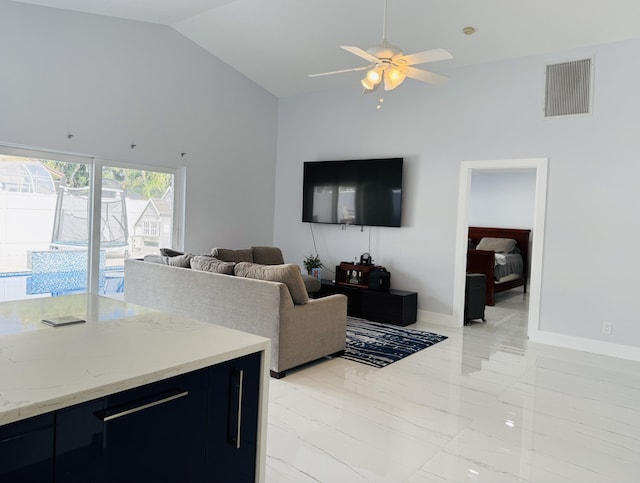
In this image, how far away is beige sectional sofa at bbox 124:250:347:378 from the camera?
384 cm

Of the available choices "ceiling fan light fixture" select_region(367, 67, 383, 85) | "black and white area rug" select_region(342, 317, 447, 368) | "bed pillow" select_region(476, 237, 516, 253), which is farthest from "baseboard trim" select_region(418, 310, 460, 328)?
"ceiling fan light fixture" select_region(367, 67, 383, 85)

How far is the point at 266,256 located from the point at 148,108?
2611mm

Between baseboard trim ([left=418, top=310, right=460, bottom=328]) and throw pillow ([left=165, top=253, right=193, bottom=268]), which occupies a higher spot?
throw pillow ([left=165, top=253, right=193, bottom=268])

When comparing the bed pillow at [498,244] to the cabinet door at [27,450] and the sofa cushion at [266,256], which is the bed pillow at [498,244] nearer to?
the sofa cushion at [266,256]

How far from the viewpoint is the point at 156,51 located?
621 cm

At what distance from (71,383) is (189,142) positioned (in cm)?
602

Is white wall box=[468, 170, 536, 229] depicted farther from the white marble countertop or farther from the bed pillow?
the white marble countertop

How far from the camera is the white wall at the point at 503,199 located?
9438 mm

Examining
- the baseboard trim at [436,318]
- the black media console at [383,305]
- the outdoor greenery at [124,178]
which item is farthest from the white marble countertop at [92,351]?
the baseboard trim at [436,318]

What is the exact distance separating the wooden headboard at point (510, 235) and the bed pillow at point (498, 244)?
161 mm

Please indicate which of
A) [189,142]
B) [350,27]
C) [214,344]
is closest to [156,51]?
[189,142]

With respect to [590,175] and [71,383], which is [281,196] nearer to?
[590,175]

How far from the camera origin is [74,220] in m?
5.68

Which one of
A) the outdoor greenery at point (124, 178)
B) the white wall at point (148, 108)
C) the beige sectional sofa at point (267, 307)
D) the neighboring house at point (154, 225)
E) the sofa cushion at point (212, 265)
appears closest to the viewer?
the beige sectional sofa at point (267, 307)
